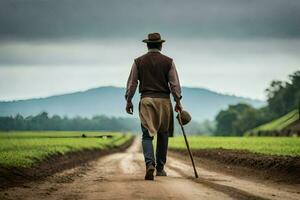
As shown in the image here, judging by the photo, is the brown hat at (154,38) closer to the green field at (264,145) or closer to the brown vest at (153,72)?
the brown vest at (153,72)

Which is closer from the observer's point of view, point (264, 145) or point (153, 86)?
point (153, 86)

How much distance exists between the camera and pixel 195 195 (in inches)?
452

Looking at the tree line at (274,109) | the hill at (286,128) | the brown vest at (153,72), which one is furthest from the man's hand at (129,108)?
the tree line at (274,109)

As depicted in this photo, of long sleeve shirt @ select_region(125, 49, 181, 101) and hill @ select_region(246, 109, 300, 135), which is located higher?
hill @ select_region(246, 109, 300, 135)

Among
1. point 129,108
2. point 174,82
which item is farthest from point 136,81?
point 174,82

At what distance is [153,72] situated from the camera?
16500 mm

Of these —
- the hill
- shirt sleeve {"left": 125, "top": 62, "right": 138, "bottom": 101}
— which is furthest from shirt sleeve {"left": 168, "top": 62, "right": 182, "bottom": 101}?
the hill

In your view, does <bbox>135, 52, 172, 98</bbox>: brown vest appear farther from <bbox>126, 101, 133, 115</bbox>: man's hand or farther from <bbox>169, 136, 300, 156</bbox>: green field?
<bbox>169, 136, 300, 156</bbox>: green field

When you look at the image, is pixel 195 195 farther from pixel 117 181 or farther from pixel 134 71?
pixel 134 71

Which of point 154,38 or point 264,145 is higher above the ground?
point 154,38

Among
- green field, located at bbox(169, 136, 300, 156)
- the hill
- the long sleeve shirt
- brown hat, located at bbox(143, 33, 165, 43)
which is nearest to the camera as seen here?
brown hat, located at bbox(143, 33, 165, 43)

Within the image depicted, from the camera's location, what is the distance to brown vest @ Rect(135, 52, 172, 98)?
16.5m

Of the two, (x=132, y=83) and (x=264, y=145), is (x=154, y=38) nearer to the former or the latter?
(x=132, y=83)

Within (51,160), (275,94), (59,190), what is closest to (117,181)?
(59,190)
